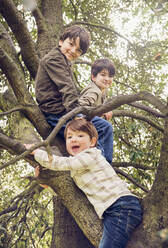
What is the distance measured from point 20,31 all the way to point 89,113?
2.05m

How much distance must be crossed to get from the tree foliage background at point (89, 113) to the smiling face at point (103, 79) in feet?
0.55

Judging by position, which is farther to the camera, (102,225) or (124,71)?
(124,71)

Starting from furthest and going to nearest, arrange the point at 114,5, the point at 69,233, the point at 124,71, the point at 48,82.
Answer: the point at 114,5, the point at 124,71, the point at 69,233, the point at 48,82

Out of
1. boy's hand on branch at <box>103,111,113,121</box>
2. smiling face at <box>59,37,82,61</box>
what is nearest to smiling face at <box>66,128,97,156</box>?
boy's hand on branch at <box>103,111,113,121</box>

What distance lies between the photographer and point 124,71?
563 cm

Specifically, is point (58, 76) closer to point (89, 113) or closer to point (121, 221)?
point (89, 113)

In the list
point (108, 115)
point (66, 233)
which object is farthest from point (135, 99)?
point (66, 233)

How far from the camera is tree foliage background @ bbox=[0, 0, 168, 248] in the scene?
211 centimetres

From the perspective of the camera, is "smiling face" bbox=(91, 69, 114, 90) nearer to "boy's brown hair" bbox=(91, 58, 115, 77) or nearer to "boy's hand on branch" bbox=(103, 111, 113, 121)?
"boy's brown hair" bbox=(91, 58, 115, 77)

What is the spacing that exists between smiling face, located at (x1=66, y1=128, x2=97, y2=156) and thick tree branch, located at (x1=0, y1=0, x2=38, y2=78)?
1688 mm

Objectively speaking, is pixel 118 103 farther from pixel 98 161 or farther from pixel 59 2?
pixel 59 2

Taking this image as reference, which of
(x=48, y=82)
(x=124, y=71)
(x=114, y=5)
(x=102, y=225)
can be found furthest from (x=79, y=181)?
(x=114, y=5)

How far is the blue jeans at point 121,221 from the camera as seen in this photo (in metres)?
2.16

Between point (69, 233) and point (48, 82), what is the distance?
1.80 m
